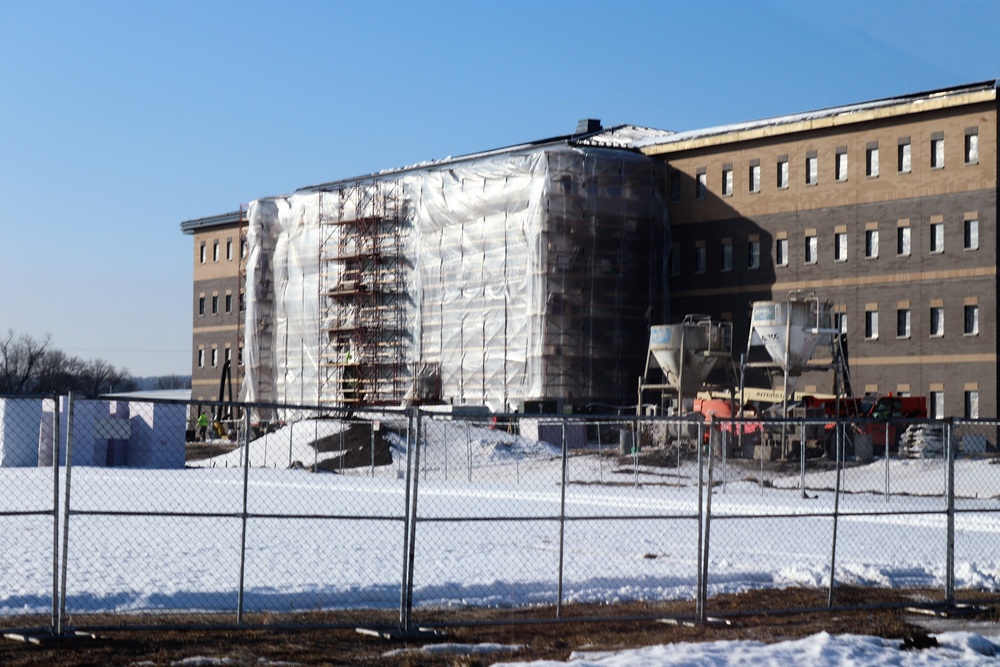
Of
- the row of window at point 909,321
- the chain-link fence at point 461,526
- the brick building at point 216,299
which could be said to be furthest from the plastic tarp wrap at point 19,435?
the brick building at point 216,299

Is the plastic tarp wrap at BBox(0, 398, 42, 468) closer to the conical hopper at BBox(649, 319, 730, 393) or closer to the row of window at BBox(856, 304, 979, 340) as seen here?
the conical hopper at BBox(649, 319, 730, 393)

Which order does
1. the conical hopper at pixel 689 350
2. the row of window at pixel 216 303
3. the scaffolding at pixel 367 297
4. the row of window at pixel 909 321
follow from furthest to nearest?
1. the row of window at pixel 216 303
2. the scaffolding at pixel 367 297
3. the conical hopper at pixel 689 350
4. the row of window at pixel 909 321

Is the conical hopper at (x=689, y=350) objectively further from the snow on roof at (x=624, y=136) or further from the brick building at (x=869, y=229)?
the snow on roof at (x=624, y=136)

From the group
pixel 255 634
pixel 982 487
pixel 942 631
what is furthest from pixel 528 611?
pixel 982 487

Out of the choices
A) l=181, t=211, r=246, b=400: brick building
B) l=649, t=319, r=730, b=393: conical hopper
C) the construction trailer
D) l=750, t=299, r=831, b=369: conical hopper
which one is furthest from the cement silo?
l=181, t=211, r=246, b=400: brick building

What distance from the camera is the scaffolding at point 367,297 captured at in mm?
71062

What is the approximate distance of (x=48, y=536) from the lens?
68.7 feet

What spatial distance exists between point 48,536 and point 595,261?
1779 inches

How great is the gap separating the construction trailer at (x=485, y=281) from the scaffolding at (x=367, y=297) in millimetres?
87

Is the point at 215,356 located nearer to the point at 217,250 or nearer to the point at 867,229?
the point at 217,250

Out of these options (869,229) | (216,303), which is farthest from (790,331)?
(216,303)

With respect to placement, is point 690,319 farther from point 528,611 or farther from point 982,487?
point 528,611

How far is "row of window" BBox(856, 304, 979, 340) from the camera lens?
57.6 metres

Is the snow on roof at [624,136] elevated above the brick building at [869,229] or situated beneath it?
elevated above
